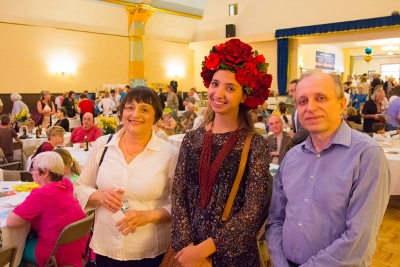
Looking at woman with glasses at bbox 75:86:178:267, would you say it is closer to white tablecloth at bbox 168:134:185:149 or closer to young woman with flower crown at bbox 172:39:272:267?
young woman with flower crown at bbox 172:39:272:267

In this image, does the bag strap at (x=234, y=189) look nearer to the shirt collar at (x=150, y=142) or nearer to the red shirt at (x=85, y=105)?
the shirt collar at (x=150, y=142)

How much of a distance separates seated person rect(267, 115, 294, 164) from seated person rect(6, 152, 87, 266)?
2811 mm

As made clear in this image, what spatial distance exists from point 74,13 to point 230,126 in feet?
45.4

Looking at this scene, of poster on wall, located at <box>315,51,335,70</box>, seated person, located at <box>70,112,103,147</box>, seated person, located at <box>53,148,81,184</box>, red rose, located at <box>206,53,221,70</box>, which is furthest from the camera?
poster on wall, located at <box>315,51,335,70</box>

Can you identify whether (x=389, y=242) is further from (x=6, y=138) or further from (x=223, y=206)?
(x=6, y=138)

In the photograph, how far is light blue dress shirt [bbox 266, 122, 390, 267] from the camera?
146cm

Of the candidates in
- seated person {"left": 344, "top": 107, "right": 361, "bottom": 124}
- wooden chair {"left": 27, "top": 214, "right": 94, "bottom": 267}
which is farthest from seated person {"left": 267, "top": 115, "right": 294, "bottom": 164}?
seated person {"left": 344, "top": 107, "right": 361, "bottom": 124}

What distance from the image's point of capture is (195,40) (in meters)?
19.0

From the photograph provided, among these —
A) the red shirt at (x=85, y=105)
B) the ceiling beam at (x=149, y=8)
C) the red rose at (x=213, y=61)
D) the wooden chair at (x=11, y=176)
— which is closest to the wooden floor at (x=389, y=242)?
the red rose at (x=213, y=61)

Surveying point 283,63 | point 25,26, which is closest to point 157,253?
point 25,26

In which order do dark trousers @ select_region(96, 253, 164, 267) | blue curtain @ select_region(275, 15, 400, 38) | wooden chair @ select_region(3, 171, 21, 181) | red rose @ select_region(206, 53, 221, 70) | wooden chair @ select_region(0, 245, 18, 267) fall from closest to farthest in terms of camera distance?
red rose @ select_region(206, 53, 221, 70) → dark trousers @ select_region(96, 253, 164, 267) → wooden chair @ select_region(0, 245, 18, 267) → wooden chair @ select_region(3, 171, 21, 181) → blue curtain @ select_region(275, 15, 400, 38)

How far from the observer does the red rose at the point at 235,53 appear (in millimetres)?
1752

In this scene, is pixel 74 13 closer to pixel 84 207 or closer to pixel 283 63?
pixel 283 63

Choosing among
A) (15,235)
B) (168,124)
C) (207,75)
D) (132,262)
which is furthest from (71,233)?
(168,124)
